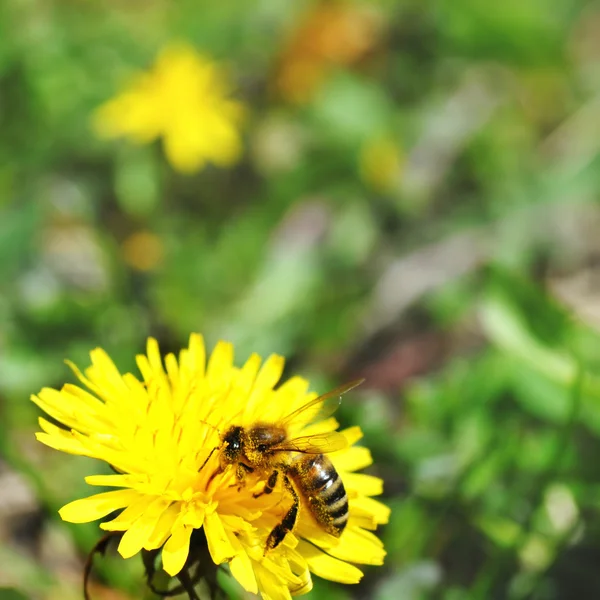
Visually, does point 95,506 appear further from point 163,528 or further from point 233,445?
point 233,445

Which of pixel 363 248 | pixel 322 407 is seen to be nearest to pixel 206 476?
pixel 322 407

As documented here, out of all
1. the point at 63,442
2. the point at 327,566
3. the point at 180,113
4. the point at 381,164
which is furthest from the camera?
the point at 381,164

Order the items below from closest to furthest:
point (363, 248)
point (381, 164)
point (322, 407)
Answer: point (322, 407)
point (363, 248)
point (381, 164)

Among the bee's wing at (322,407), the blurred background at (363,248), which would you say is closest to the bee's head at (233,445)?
the bee's wing at (322,407)

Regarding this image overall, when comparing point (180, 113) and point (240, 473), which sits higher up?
point (180, 113)

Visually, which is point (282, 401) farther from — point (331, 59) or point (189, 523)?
point (331, 59)

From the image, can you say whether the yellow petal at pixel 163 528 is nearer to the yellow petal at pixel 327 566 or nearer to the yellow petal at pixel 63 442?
the yellow petal at pixel 63 442
